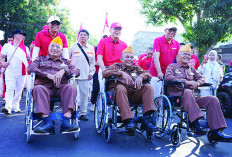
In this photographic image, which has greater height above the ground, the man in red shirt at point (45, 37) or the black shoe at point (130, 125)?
the man in red shirt at point (45, 37)

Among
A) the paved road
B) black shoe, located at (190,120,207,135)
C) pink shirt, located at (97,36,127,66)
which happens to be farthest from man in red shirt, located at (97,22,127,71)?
black shoe, located at (190,120,207,135)

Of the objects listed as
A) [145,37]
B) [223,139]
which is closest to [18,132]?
[223,139]

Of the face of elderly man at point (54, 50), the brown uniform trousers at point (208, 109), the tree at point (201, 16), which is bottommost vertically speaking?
the brown uniform trousers at point (208, 109)

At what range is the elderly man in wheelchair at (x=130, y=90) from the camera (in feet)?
12.8

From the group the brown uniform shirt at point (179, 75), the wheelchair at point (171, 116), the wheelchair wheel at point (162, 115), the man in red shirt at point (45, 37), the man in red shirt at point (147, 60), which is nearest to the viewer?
the wheelchair at point (171, 116)

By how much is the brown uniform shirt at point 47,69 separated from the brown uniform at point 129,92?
0.73 m

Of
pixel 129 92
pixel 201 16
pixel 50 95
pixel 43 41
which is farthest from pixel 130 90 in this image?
pixel 201 16

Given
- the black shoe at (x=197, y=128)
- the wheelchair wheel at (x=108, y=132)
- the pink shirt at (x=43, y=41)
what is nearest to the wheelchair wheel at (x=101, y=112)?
the wheelchair wheel at (x=108, y=132)

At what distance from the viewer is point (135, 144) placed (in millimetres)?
4168

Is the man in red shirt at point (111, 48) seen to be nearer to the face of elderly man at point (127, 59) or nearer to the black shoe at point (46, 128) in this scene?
the face of elderly man at point (127, 59)

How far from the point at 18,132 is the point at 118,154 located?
2.04 metres

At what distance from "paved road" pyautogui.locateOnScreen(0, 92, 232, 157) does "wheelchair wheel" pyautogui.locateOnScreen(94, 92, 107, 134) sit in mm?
182

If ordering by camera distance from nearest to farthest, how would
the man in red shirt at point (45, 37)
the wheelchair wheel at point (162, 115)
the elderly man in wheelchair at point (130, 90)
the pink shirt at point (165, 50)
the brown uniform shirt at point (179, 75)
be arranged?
the elderly man in wheelchair at point (130, 90)
the wheelchair wheel at point (162, 115)
the brown uniform shirt at point (179, 75)
the man in red shirt at point (45, 37)
the pink shirt at point (165, 50)

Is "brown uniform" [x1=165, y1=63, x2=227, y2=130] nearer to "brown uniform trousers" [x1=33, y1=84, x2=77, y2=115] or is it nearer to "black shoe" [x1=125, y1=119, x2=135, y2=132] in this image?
"black shoe" [x1=125, y1=119, x2=135, y2=132]
